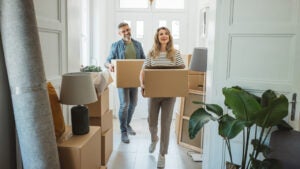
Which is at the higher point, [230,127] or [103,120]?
[230,127]

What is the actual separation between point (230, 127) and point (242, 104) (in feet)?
0.59

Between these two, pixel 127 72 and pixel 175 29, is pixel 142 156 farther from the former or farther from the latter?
pixel 175 29

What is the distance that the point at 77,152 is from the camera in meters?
1.83

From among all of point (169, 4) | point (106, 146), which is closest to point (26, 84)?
point (106, 146)

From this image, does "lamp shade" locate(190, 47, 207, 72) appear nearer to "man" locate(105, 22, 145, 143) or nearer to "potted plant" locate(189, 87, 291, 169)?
"man" locate(105, 22, 145, 143)

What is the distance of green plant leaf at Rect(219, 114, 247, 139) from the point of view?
6.23ft

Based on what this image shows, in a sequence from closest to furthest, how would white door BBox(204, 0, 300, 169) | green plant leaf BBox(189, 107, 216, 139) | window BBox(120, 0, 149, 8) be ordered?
green plant leaf BBox(189, 107, 216, 139), white door BBox(204, 0, 300, 169), window BBox(120, 0, 149, 8)

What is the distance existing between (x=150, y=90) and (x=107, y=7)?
2.51 meters

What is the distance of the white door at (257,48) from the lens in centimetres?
226

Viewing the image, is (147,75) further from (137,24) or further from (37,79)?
(137,24)

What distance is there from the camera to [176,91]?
2879mm

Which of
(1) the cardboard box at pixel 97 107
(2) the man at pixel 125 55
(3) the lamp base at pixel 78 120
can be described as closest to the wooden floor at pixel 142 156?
(2) the man at pixel 125 55

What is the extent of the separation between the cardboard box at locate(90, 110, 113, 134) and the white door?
1199mm

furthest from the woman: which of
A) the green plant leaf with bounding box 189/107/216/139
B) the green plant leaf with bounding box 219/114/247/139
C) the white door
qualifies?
the green plant leaf with bounding box 219/114/247/139
